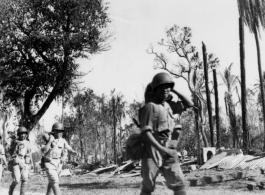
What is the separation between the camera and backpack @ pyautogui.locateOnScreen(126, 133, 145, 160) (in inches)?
173

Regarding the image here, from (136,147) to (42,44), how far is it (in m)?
20.4

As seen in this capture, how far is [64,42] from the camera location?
77.2ft

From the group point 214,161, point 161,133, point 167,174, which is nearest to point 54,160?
point 161,133

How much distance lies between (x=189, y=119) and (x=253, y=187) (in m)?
41.0

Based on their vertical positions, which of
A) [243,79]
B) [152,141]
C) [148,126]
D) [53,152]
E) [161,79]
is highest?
[243,79]

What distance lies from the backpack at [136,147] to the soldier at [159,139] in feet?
0.17

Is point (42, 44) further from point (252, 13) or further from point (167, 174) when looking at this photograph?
point (167, 174)

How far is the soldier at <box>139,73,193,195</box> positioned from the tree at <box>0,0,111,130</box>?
19.6 metres

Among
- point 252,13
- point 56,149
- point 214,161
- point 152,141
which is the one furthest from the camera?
point 252,13

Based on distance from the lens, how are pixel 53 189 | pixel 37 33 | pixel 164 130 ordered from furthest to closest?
pixel 37 33 < pixel 53 189 < pixel 164 130

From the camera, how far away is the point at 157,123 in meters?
4.41

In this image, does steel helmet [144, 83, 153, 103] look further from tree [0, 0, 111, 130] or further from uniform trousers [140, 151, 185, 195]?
tree [0, 0, 111, 130]

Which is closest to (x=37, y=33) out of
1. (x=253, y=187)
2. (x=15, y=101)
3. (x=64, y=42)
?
(x=64, y=42)

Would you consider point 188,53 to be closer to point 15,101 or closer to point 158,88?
point 15,101
